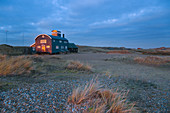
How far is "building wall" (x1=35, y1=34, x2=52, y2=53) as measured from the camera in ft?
98.1

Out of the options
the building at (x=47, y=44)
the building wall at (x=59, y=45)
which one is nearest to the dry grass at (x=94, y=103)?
the building at (x=47, y=44)

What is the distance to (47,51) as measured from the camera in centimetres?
3031

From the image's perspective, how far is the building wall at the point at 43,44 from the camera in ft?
98.1

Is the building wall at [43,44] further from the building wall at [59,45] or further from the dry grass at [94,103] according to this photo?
the dry grass at [94,103]

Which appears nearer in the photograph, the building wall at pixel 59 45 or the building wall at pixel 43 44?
the building wall at pixel 43 44

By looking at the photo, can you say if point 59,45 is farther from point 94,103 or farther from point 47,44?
point 94,103

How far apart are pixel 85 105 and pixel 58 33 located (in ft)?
119

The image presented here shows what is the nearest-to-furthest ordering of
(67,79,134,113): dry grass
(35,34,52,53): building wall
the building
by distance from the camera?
(67,79,134,113): dry grass < the building < (35,34,52,53): building wall

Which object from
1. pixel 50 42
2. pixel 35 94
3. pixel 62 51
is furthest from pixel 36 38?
pixel 35 94

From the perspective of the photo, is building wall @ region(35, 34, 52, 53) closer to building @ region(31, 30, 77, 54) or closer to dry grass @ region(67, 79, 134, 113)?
building @ region(31, 30, 77, 54)

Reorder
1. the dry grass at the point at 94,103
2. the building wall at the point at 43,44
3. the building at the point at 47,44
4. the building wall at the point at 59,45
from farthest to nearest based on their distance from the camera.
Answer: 1. the building wall at the point at 59,45
2. the building wall at the point at 43,44
3. the building at the point at 47,44
4. the dry grass at the point at 94,103

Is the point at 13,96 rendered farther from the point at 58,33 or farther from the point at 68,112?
the point at 58,33

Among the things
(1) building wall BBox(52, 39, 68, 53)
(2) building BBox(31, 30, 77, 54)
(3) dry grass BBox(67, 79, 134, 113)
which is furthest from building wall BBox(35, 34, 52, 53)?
(3) dry grass BBox(67, 79, 134, 113)

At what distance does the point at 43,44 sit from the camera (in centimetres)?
3067
